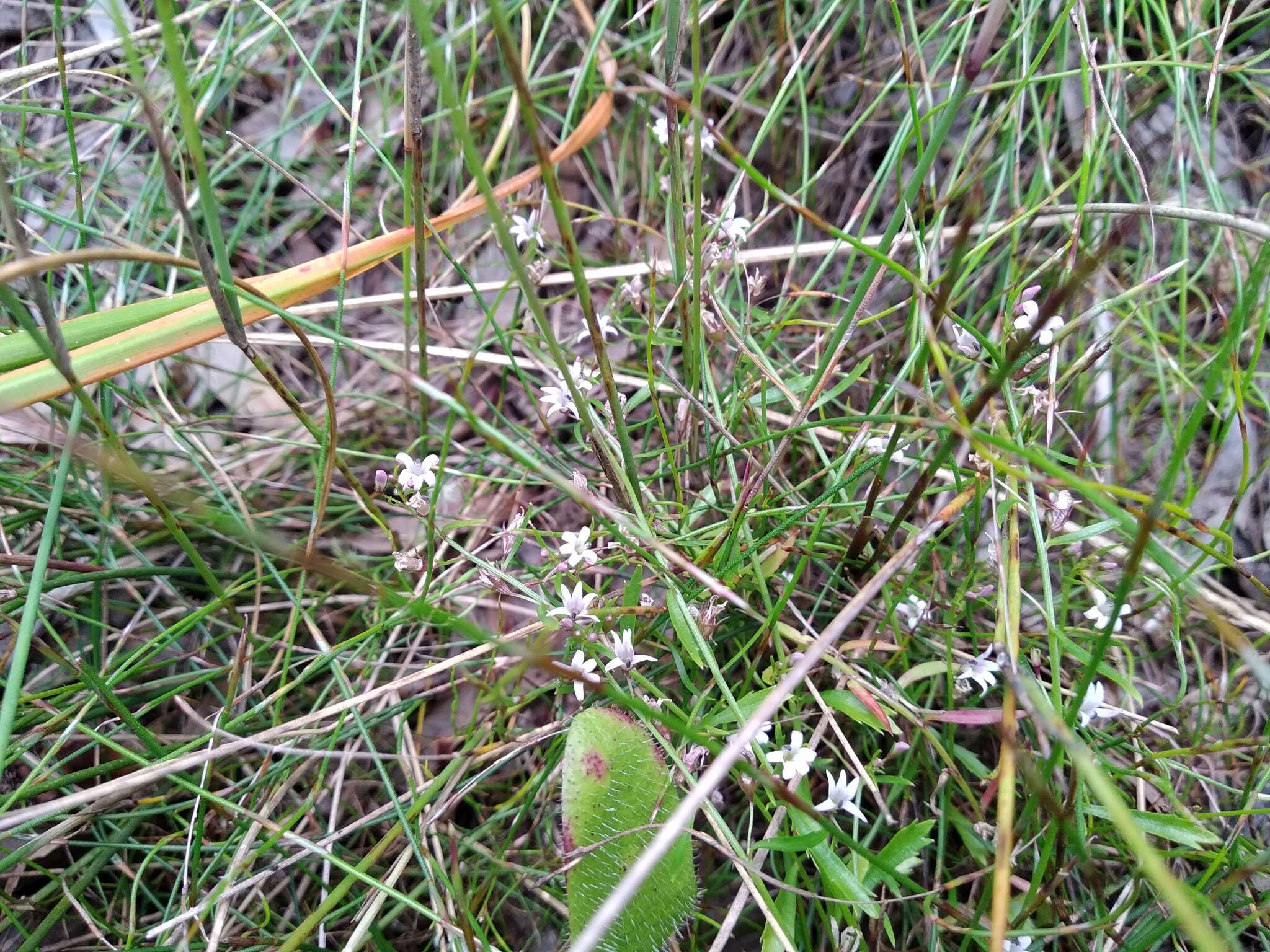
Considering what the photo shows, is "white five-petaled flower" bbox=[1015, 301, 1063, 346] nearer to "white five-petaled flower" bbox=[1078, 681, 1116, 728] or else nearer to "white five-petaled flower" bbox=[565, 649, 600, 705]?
"white five-petaled flower" bbox=[1078, 681, 1116, 728]

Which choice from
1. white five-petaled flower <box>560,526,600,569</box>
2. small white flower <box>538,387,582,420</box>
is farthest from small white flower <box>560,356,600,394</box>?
white five-petaled flower <box>560,526,600,569</box>

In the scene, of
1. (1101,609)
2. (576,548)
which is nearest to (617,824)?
(576,548)

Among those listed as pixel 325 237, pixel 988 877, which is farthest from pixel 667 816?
pixel 325 237

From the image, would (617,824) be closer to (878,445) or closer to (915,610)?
(915,610)

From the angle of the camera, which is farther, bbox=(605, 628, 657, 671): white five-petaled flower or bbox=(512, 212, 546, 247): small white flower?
bbox=(512, 212, 546, 247): small white flower

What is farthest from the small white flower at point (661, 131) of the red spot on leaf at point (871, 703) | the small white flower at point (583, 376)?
the red spot on leaf at point (871, 703)

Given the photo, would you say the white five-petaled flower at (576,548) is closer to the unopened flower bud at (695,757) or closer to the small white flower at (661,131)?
the unopened flower bud at (695,757)
